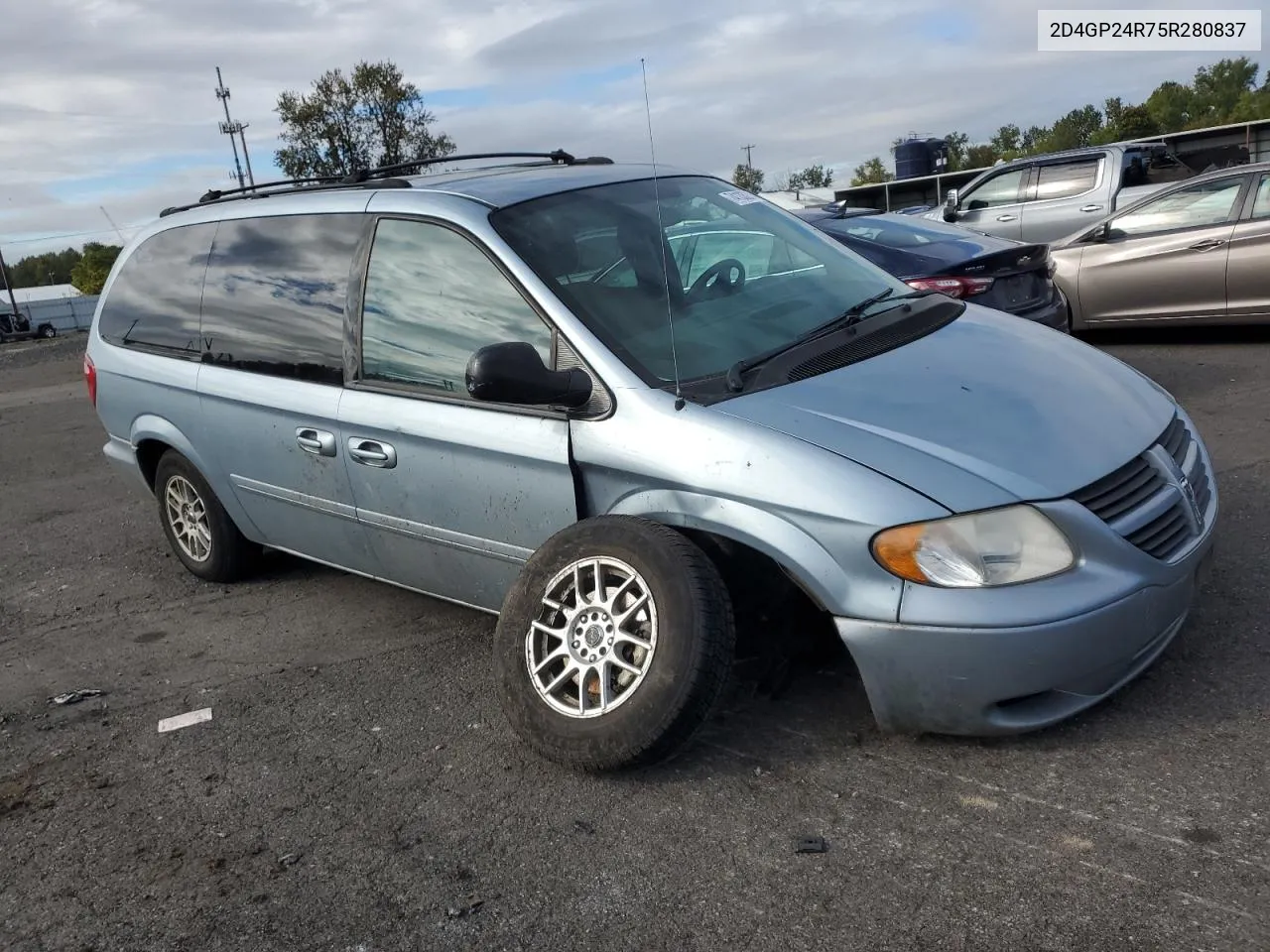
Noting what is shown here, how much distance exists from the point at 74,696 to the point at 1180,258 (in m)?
8.18

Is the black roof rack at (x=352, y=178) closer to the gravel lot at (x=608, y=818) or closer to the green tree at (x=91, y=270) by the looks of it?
the gravel lot at (x=608, y=818)

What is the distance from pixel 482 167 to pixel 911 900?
11.6 ft

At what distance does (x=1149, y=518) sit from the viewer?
10.7ft

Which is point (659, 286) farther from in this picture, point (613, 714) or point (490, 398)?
point (613, 714)

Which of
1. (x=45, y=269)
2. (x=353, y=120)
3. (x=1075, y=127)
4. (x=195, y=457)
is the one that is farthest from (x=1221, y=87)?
(x=45, y=269)

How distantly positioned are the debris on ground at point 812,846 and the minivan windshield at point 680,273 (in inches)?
54.2

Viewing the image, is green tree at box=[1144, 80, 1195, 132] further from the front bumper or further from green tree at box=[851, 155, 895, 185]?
the front bumper

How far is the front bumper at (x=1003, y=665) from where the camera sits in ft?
9.80

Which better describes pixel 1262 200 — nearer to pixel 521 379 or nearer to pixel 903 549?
pixel 903 549

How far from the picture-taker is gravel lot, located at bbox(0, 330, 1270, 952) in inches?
106

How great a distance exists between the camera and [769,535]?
323 cm

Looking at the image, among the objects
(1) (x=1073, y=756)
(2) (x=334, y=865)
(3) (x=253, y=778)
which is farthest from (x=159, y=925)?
(1) (x=1073, y=756)

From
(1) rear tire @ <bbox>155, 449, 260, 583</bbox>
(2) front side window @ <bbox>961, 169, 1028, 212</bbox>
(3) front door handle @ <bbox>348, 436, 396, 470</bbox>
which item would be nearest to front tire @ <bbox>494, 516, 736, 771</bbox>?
(3) front door handle @ <bbox>348, 436, 396, 470</bbox>

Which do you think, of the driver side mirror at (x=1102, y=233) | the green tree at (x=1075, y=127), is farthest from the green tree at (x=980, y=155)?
the driver side mirror at (x=1102, y=233)
